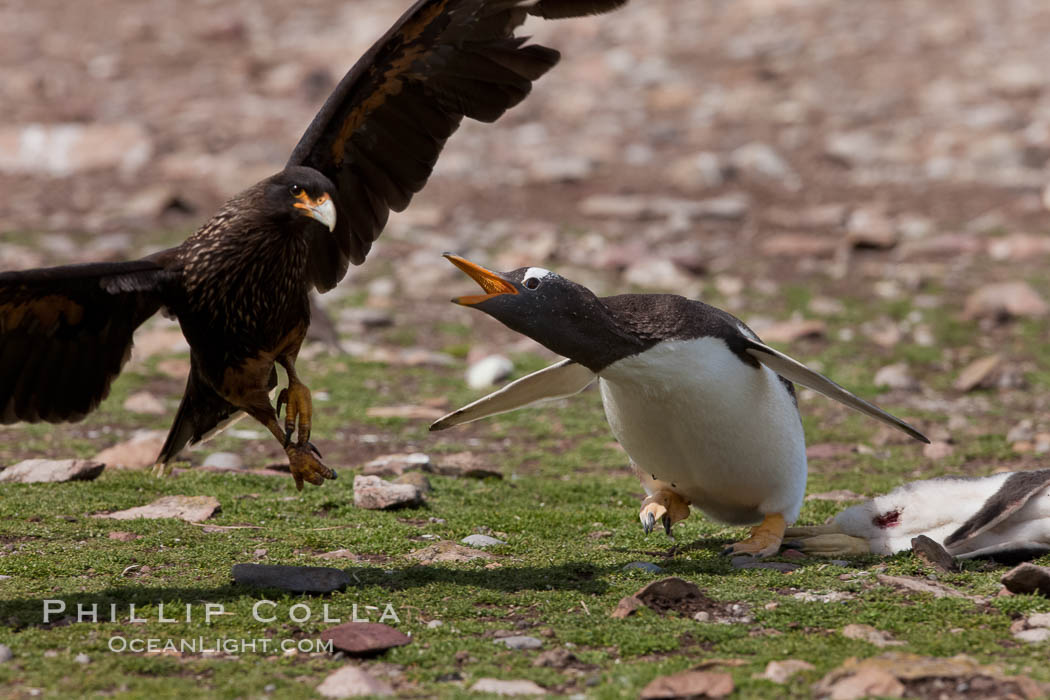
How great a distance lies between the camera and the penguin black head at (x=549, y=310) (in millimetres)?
5391

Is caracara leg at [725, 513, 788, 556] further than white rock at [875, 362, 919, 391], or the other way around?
white rock at [875, 362, 919, 391]

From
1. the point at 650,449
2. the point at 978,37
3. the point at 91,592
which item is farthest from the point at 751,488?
the point at 978,37

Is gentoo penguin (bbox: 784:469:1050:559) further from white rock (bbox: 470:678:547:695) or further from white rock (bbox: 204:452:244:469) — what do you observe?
white rock (bbox: 204:452:244:469)

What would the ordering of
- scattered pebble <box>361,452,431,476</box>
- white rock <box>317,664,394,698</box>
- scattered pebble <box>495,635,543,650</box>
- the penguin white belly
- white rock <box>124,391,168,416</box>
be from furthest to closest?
1. white rock <box>124,391,168,416</box>
2. scattered pebble <box>361,452,431,476</box>
3. the penguin white belly
4. scattered pebble <box>495,635,543,650</box>
5. white rock <box>317,664,394,698</box>

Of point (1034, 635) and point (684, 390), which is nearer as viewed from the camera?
point (1034, 635)

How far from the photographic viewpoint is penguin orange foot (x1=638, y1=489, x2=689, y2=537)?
5910mm

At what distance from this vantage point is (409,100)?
654 centimetres

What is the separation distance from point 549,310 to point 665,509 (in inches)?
48.1

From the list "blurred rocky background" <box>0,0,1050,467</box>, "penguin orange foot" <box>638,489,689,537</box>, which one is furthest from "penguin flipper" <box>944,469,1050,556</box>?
"blurred rocky background" <box>0,0,1050,467</box>

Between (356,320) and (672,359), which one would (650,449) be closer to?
(672,359)

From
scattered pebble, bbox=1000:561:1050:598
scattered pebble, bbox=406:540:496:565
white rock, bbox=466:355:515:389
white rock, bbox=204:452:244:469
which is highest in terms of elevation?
white rock, bbox=466:355:515:389

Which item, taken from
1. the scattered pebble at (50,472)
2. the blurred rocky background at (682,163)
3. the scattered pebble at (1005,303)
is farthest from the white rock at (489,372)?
the scattered pebble at (1005,303)

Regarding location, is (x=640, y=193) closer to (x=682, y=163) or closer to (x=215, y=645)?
(x=682, y=163)

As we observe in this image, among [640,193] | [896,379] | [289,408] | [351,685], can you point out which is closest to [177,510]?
[289,408]
